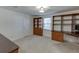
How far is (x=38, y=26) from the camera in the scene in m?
9.27

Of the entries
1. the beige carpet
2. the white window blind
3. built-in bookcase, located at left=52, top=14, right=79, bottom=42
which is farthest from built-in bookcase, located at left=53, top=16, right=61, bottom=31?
the beige carpet

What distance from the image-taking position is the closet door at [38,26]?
8932mm

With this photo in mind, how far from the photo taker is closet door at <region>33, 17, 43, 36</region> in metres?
8.93

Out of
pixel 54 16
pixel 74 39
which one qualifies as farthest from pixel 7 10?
pixel 74 39

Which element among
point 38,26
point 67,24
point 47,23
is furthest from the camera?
point 38,26

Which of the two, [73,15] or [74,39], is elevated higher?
[73,15]

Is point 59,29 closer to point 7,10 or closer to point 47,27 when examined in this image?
point 47,27

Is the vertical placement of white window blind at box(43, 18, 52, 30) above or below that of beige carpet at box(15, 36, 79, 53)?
above

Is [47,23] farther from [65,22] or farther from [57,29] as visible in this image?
[65,22]

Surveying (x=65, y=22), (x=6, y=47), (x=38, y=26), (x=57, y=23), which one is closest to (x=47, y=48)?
(x=65, y=22)

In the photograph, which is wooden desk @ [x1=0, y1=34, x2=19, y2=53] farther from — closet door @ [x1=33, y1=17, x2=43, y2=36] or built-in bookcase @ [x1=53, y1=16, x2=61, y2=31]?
closet door @ [x1=33, y1=17, x2=43, y2=36]

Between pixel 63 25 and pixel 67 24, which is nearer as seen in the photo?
pixel 67 24
